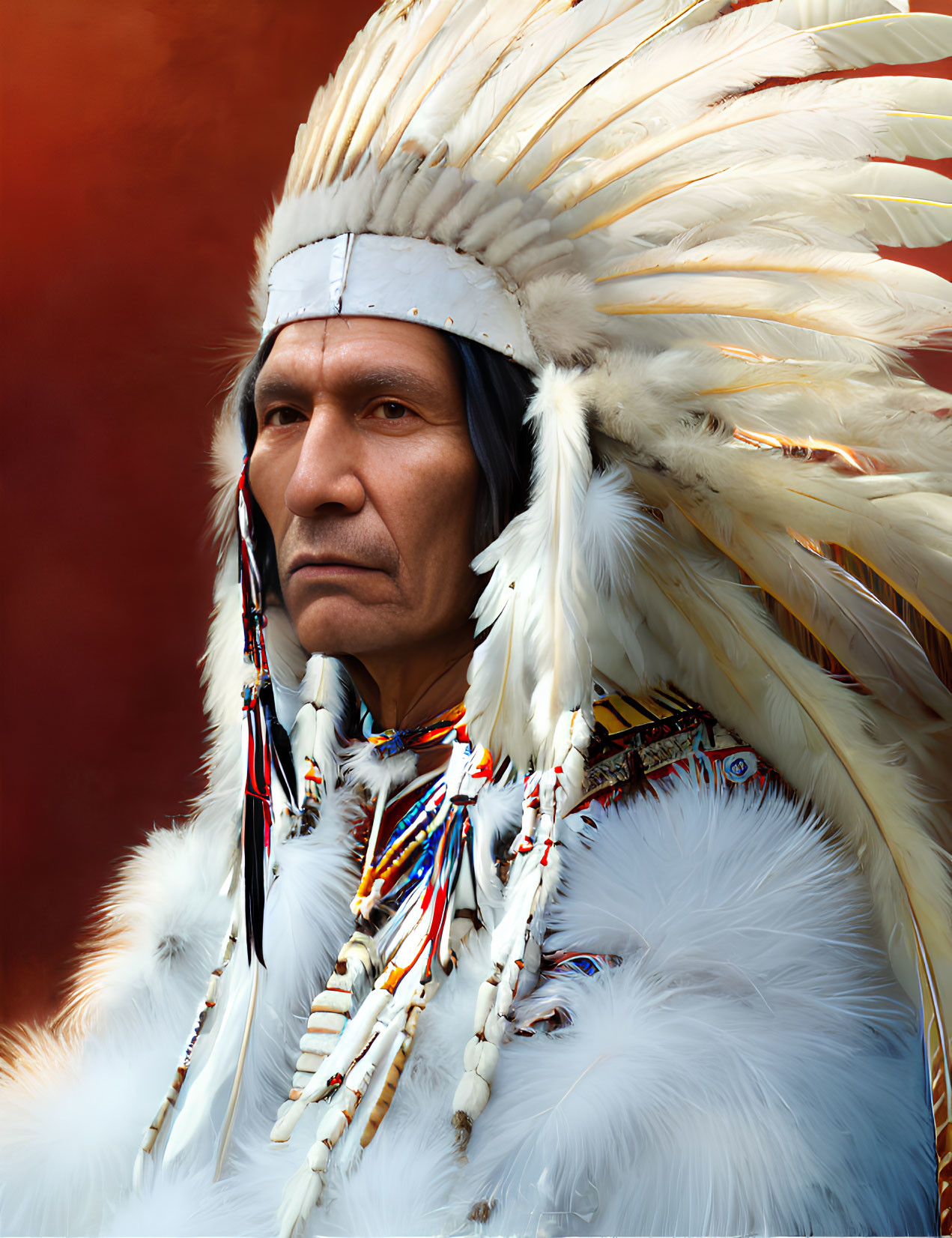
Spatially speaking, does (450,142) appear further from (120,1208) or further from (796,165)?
(120,1208)

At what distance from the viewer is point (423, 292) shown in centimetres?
119

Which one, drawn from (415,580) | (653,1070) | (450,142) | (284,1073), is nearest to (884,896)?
(653,1070)

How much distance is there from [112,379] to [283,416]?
63cm

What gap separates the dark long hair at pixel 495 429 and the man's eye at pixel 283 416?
0.78 feet

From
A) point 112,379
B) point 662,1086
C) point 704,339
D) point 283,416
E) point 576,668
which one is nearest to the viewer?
point 662,1086

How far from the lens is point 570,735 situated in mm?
1031

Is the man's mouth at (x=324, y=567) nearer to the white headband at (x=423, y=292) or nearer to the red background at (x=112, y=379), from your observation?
the white headband at (x=423, y=292)

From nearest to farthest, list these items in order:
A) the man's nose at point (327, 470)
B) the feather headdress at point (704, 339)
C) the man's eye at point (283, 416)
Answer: the feather headdress at point (704, 339)
the man's nose at point (327, 470)
the man's eye at point (283, 416)

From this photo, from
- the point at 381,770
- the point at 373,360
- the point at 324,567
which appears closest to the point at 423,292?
the point at 373,360

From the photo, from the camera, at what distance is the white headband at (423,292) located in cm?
119

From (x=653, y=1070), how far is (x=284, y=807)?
0.70 metres

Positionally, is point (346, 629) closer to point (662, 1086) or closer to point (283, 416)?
point (283, 416)

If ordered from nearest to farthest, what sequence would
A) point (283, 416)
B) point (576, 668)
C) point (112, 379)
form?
point (576, 668)
point (283, 416)
point (112, 379)

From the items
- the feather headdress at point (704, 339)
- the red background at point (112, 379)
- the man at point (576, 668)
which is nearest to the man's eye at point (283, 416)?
the man at point (576, 668)
